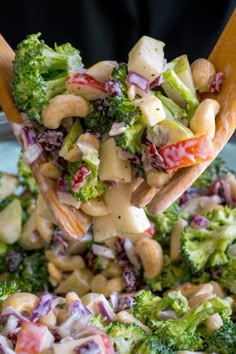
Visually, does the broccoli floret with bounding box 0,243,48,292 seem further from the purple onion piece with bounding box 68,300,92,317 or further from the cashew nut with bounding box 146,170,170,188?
the cashew nut with bounding box 146,170,170,188

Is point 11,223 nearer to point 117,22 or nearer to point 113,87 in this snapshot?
point 113,87

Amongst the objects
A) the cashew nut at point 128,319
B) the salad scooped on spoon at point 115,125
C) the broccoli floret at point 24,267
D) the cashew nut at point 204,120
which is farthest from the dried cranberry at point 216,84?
the broccoli floret at point 24,267

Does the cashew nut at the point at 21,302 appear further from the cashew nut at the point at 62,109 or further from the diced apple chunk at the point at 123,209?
the cashew nut at the point at 62,109

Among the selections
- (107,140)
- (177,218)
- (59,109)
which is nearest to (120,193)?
(107,140)

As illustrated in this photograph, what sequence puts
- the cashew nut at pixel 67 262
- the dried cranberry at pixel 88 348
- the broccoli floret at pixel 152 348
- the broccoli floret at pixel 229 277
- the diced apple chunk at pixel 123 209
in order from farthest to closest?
the cashew nut at pixel 67 262 → the broccoli floret at pixel 229 277 → the diced apple chunk at pixel 123 209 → the broccoli floret at pixel 152 348 → the dried cranberry at pixel 88 348

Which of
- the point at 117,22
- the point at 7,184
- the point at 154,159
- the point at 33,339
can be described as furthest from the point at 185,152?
the point at 117,22

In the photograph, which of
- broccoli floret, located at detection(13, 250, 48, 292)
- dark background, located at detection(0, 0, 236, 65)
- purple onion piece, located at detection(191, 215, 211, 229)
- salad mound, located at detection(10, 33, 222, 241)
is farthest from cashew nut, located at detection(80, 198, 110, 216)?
dark background, located at detection(0, 0, 236, 65)
